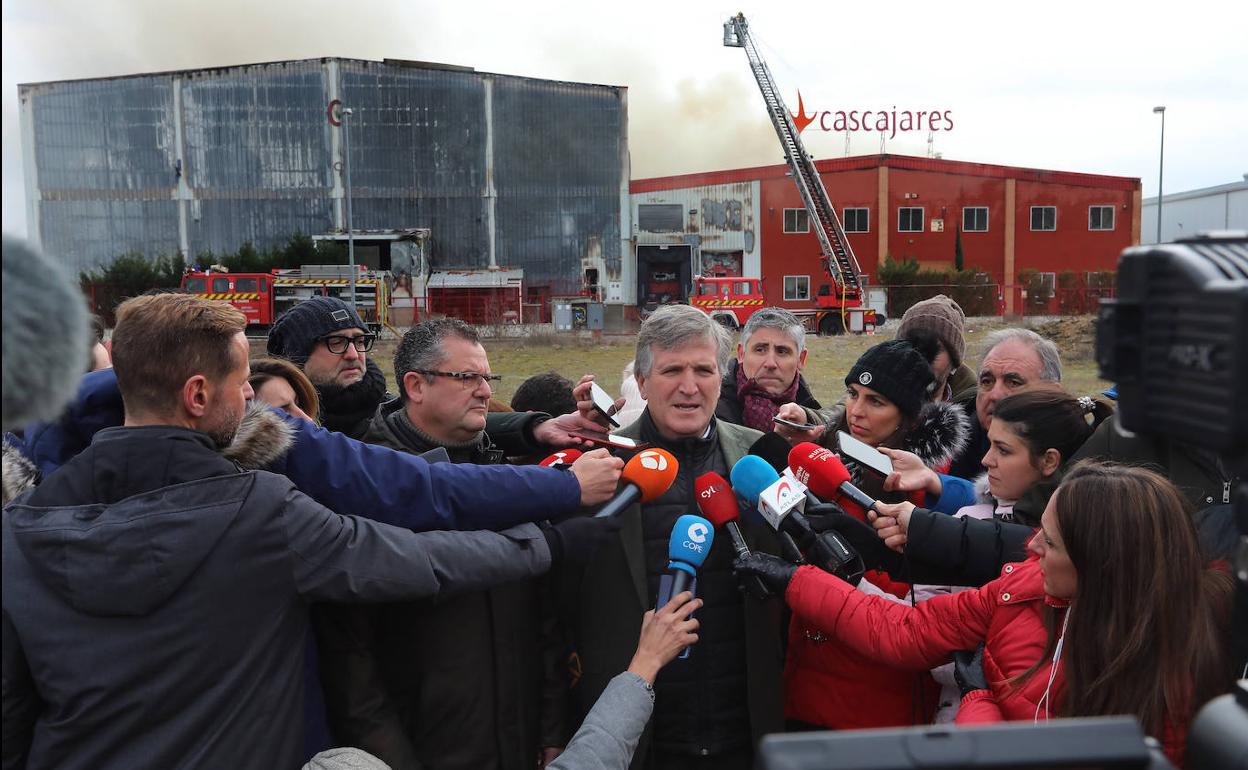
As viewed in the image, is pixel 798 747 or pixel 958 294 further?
pixel 958 294

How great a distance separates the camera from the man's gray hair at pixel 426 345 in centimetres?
316

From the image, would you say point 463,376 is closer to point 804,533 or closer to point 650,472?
point 650,472

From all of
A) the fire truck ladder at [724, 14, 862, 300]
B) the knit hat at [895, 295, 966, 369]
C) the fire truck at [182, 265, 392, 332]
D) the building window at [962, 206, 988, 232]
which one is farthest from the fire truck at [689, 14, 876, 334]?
the knit hat at [895, 295, 966, 369]

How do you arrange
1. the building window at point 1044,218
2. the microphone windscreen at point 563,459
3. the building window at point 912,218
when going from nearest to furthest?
1. the microphone windscreen at point 563,459
2. the building window at point 912,218
3. the building window at point 1044,218

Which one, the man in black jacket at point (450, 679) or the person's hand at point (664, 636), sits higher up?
the person's hand at point (664, 636)

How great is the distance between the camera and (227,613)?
75.4 inches

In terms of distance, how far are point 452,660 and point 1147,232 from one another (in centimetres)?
4302

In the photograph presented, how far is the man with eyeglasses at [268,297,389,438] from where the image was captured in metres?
4.22

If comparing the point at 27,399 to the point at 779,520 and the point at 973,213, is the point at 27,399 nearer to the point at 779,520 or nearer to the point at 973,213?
the point at 779,520

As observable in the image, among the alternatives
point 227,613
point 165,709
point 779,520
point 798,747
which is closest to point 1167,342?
point 798,747

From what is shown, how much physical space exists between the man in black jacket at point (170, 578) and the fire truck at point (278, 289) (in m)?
22.7

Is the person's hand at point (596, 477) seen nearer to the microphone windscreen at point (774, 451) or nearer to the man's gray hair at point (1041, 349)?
the microphone windscreen at point (774, 451)

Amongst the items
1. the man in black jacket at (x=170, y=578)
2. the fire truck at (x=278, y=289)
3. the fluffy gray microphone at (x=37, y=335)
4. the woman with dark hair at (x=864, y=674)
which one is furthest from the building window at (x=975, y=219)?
the fluffy gray microphone at (x=37, y=335)

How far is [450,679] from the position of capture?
2.51m
